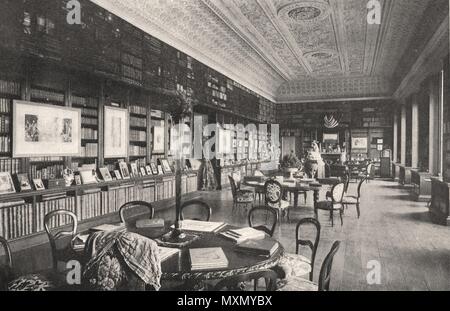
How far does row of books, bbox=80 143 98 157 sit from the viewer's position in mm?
5277

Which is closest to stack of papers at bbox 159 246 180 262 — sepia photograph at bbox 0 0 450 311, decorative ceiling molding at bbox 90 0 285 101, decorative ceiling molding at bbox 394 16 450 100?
sepia photograph at bbox 0 0 450 311

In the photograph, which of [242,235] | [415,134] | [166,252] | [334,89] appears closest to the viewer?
[166,252]

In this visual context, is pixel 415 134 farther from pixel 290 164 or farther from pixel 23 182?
pixel 23 182

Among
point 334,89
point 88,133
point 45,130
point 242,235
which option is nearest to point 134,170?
point 88,133

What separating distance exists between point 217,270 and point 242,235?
61cm

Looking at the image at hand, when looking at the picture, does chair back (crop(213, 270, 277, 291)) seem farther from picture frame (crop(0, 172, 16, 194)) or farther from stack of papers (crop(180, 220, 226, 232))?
picture frame (crop(0, 172, 16, 194))

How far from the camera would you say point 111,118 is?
5746mm

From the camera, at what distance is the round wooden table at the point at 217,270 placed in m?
1.92

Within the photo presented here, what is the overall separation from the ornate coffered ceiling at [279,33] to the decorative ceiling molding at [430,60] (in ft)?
2.86

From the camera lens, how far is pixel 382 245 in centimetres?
475

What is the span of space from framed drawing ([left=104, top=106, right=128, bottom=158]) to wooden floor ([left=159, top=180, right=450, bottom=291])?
2100 millimetres

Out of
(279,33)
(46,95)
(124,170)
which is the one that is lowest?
(124,170)
